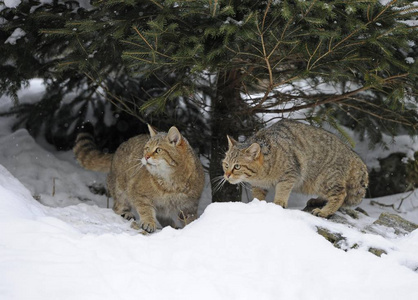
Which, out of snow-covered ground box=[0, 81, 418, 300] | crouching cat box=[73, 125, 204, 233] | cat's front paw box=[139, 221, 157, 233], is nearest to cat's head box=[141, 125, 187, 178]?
crouching cat box=[73, 125, 204, 233]

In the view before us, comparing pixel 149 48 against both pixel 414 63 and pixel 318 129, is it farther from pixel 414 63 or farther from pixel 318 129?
pixel 414 63

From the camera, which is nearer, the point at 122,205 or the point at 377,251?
the point at 377,251

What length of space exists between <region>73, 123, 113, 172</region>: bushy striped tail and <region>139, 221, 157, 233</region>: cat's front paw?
1763 mm

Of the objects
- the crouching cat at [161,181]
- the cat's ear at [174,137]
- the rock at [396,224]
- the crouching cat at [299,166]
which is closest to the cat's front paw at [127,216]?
the crouching cat at [161,181]

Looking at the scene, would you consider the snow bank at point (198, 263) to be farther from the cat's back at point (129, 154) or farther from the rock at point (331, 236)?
the cat's back at point (129, 154)

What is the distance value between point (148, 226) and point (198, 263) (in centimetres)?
235

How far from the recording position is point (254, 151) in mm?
5809

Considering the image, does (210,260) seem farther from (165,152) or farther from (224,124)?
(224,124)

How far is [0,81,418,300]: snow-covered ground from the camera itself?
3395 millimetres

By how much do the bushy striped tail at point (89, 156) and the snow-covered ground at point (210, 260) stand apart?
8.60ft

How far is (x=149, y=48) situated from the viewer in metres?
5.30

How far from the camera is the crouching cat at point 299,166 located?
5.85m

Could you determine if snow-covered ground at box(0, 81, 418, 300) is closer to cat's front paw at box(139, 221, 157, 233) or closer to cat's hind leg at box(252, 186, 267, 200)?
cat's hind leg at box(252, 186, 267, 200)

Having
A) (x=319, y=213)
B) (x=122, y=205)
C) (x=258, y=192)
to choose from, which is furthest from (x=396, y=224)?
(x=122, y=205)
